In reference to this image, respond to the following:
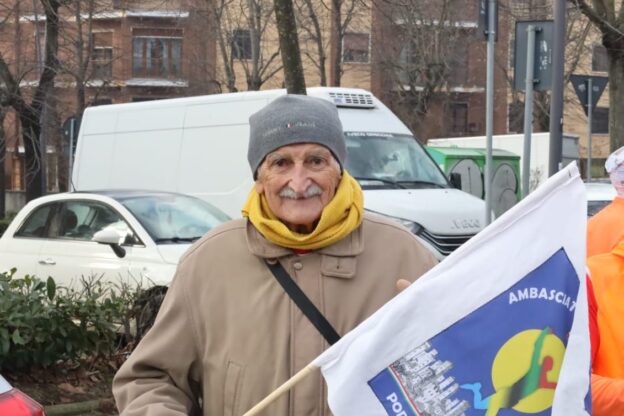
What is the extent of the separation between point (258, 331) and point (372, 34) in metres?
40.0

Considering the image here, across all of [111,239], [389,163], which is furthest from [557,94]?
[111,239]

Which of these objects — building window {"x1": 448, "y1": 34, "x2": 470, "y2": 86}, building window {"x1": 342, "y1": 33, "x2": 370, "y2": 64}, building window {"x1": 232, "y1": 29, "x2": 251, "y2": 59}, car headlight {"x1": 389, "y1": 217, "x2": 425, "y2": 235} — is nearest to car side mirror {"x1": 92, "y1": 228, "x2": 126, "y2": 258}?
car headlight {"x1": 389, "y1": 217, "x2": 425, "y2": 235}

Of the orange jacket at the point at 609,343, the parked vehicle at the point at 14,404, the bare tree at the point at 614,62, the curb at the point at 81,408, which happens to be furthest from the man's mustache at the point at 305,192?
the bare tree at the point at 614,62

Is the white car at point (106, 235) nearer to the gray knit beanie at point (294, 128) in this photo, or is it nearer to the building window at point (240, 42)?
the gray knit beanie at point (294, 128)

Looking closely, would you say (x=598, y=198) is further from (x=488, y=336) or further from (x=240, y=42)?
(x=240, y=42)

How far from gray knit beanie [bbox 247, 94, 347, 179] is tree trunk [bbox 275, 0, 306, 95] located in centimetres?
769

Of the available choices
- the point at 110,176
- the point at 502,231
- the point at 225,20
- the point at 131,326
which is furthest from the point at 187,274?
the point at 225,20

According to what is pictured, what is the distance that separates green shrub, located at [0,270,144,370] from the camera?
6602mm

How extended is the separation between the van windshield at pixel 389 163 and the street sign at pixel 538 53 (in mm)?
2914

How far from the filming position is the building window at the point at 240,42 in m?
37.8

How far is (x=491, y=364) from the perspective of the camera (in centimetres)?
224

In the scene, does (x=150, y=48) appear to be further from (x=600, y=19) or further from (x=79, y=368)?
(x=79, y=368)

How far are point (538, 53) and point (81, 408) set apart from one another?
5.38 meters

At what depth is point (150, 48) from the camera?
50.2 m
